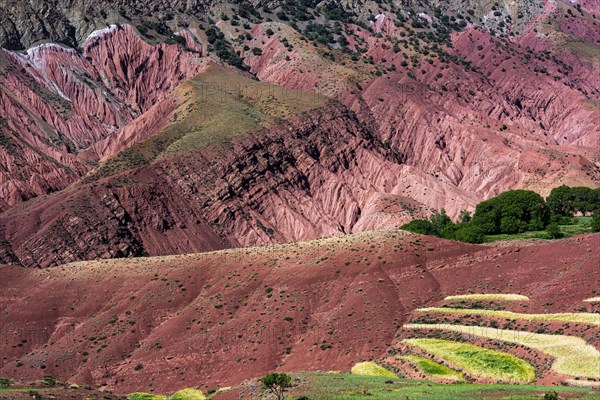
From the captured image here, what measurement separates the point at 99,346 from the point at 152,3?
120 metres

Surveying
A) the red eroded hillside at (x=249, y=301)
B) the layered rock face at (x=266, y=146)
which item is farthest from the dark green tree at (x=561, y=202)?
the red eroded hillside at (x=249, y=301)

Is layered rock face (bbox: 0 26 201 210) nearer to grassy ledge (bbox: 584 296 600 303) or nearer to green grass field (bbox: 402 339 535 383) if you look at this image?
green grass field (bbox: 402 339 535 383)

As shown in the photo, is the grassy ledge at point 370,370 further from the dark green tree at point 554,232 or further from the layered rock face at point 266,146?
the layered rock face at point 266,146

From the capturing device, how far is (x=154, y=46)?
17988 cm

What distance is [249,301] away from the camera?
295 ft

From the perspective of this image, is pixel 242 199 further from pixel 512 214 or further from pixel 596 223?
pixel 596 223

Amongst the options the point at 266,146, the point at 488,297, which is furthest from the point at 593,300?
the point at 266,146

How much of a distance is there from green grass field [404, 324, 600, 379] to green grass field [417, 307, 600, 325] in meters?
2.70

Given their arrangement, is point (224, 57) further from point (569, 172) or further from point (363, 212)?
point (569, 172)

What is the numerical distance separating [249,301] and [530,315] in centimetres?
2743

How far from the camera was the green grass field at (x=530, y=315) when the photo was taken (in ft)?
228

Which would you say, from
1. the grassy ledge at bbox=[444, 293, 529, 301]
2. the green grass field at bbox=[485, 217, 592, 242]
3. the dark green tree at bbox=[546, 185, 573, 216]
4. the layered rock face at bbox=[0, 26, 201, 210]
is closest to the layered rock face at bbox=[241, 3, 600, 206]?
the dark green tree at bbox=[546, 185, 573, 216]

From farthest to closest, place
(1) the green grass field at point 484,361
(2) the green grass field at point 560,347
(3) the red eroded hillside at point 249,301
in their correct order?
(3) the red eroded hillside at point 249,301, (1) the green grass field at point 484,361, (2) the green grass field at point 560,347

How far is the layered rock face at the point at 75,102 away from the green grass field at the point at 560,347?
3000 inches
